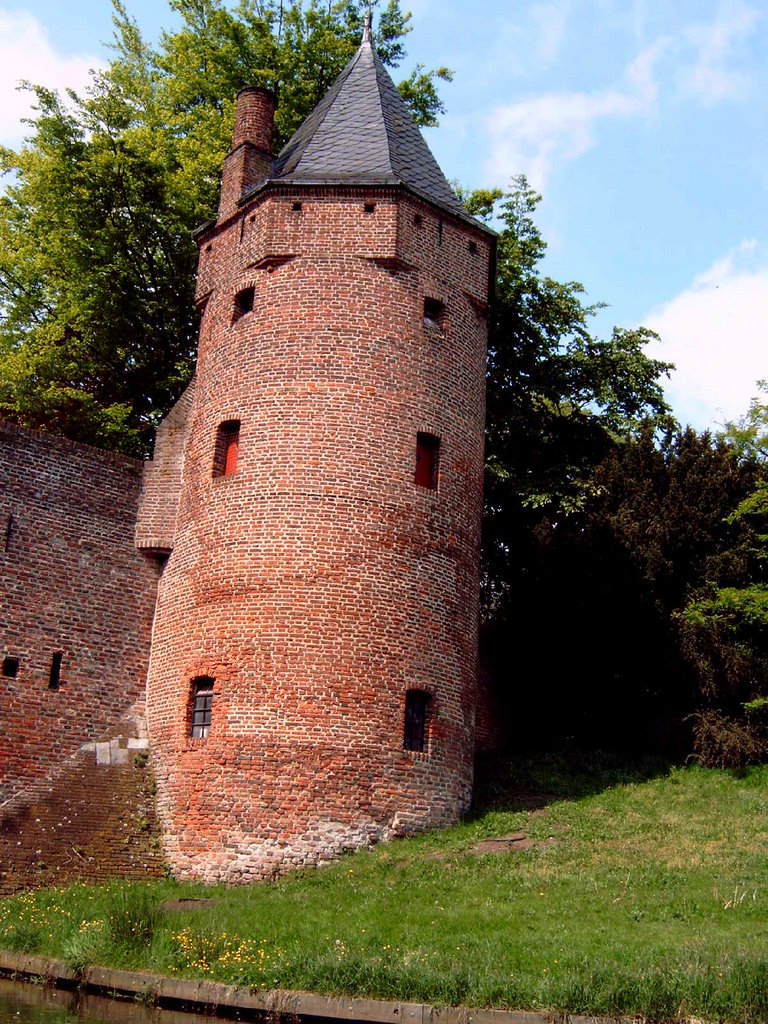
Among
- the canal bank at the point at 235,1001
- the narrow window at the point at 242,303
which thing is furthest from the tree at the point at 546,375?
the canal bank at the point at 235,1001

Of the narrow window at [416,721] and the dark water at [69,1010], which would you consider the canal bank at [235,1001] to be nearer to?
the dark water at [69,1010]

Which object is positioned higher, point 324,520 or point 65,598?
point 324,520

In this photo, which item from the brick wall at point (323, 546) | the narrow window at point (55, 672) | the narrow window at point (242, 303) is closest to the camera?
the brick wall at point (323, 546)

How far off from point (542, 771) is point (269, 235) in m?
9.23

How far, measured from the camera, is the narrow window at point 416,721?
16.0 metres

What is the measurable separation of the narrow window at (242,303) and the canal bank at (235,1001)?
10.0 meters

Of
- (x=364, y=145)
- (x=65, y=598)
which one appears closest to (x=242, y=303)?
(x=364, y=145)

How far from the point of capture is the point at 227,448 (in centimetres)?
1766

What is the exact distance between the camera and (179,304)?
25.6m

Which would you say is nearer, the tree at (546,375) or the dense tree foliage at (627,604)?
the dense tree foliage at (627,604)

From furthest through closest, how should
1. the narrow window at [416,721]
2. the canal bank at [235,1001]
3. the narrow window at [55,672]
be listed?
the narrow window at [55,672] → the narrow window at [416,721] → the canal bank at [235,1001]

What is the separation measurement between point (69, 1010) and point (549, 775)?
955 cm

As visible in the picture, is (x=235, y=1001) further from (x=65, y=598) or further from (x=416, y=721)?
(x=65, y=598)

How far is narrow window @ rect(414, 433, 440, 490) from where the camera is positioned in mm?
17422
